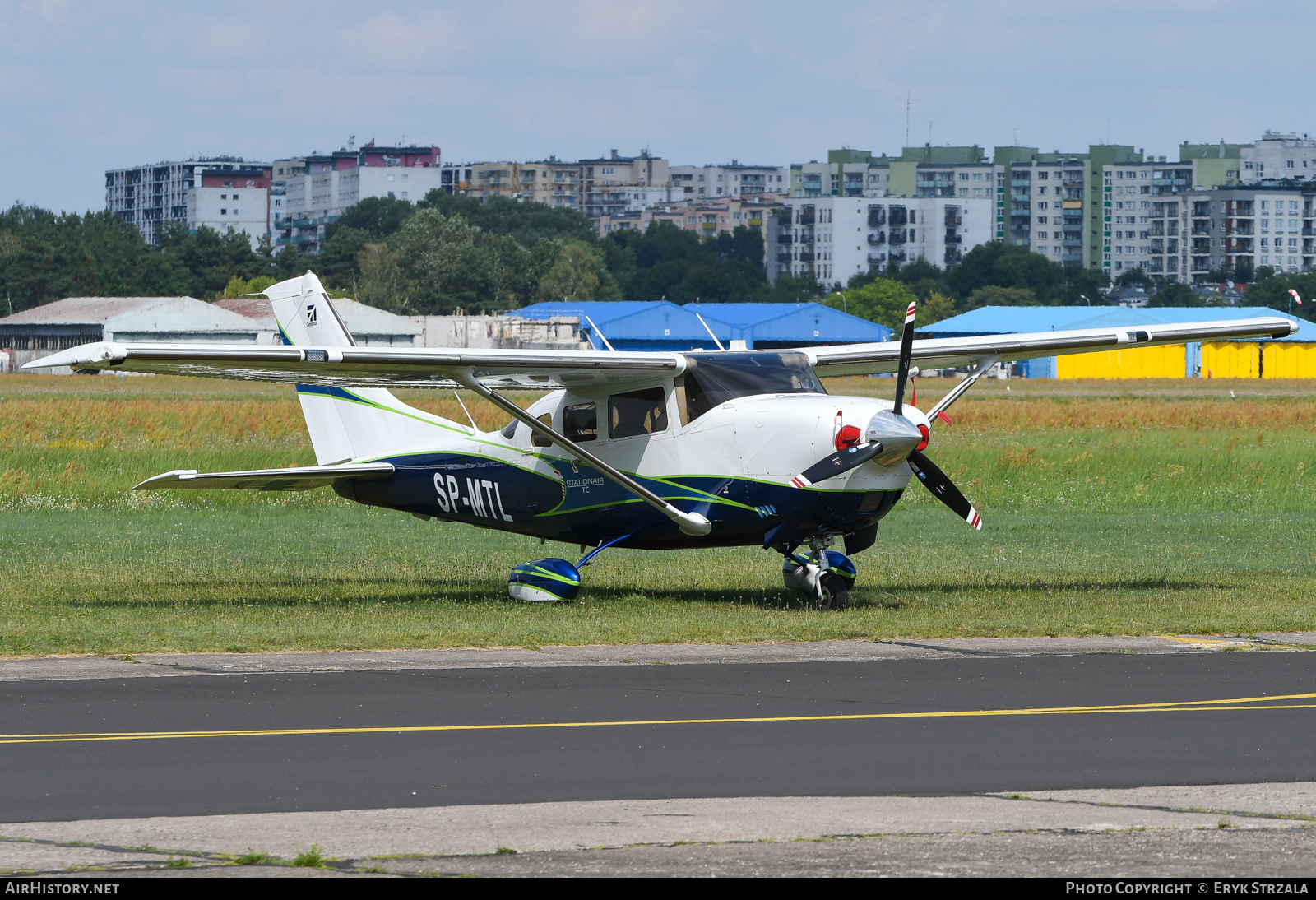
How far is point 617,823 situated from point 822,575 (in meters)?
9.21

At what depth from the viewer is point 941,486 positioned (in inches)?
634

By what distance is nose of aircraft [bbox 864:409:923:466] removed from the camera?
14961 millimetres

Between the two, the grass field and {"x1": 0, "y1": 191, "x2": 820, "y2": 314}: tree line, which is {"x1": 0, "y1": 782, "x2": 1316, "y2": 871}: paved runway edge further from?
{"x1": 0, "y1": 191, "x2": 820, "y2": 314}: tree line

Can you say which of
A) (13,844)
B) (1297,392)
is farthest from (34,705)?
(1297,392)

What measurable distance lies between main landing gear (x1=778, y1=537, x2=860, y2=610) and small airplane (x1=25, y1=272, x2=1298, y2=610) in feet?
0.07

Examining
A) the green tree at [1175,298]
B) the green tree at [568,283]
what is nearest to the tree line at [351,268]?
the green tree at [568,283]

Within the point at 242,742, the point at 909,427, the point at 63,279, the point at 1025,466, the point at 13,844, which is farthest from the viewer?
the point at 63,279

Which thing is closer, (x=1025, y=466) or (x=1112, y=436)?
(x=1025, y=466)

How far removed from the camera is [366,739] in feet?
32.3

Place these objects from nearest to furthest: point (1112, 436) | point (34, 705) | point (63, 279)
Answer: point (34, 705)
point (1112, 436)
point (63, 279)

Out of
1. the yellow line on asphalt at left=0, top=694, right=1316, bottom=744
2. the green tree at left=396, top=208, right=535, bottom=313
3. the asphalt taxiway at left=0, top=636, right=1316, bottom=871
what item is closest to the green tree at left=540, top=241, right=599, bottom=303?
the green tree at left=396, top=208, right=535, bottom=313

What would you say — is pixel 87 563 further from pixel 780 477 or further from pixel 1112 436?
pixel 1112 436

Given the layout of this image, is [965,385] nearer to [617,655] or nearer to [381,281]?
[617,655]

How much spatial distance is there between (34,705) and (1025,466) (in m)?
24.0
